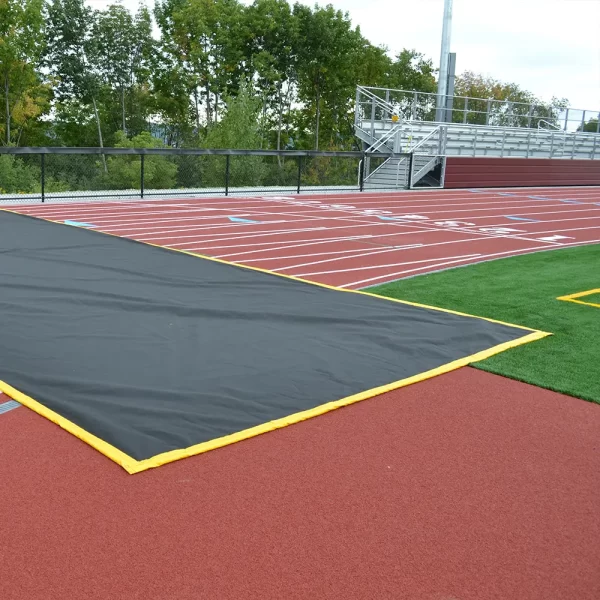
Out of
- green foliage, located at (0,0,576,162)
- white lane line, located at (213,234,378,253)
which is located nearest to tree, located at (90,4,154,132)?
green foliage, located at (0,0,576,162)

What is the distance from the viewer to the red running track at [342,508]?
9.77 ft

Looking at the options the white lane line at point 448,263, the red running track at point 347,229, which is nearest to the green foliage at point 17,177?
the red running track at point 347,229

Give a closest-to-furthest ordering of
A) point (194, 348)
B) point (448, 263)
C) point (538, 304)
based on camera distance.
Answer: point (194, 348), point (538, 304), point (448, 263)

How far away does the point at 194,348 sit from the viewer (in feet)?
19.6

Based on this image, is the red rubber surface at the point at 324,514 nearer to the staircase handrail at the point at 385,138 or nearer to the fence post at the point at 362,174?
the fence post at the point at 362,174

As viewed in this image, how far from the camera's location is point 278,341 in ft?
20.5

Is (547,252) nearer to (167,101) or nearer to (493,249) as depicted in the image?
(493,249)

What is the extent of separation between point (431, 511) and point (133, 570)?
1416 millimetres

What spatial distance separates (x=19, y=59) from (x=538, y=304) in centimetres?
4131

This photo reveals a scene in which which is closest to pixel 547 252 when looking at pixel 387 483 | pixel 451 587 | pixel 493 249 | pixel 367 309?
pixel 493 249

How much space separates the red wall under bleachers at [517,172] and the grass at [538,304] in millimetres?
15301

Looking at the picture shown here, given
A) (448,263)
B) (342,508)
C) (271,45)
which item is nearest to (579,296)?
(448,263)

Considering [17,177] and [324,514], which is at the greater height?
[17,177]

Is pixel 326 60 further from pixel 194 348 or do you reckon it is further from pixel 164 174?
pixel 194 348
